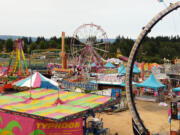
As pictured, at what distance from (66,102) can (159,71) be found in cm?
1969

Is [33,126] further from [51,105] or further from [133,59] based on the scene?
[133,59]

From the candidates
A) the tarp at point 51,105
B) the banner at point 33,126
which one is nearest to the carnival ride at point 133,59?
the tarp at point 51,105

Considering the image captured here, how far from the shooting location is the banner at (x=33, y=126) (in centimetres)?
773

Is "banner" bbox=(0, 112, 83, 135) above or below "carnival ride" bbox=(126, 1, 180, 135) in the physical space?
below

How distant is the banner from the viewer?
7.73 meters

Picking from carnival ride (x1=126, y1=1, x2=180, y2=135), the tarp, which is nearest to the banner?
the tarp

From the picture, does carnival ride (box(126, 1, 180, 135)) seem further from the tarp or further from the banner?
the banner

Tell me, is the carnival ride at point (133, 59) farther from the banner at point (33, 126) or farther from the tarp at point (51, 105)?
the banner at point (33, 126)

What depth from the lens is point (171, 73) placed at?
2516cm

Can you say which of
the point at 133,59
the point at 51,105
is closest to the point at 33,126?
the point at 51,105

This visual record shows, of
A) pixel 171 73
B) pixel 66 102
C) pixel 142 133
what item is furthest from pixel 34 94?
pixel 171 73

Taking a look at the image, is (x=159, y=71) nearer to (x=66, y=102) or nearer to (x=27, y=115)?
(x=66, y=102)

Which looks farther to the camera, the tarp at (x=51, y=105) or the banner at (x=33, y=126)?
the tarp at (x=51, y=105)

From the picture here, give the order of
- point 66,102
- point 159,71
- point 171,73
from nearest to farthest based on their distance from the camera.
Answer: point 66,102, point 171,73, point 159,71
